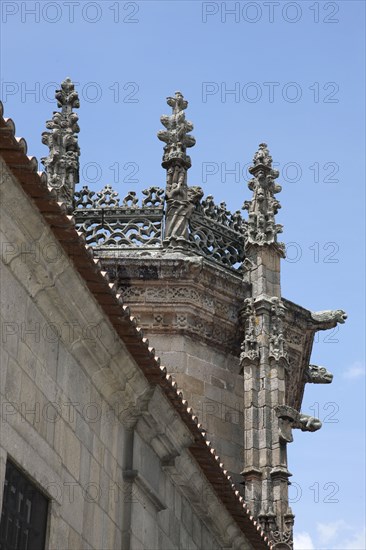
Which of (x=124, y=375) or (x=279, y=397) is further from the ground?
(x=279, y=397)

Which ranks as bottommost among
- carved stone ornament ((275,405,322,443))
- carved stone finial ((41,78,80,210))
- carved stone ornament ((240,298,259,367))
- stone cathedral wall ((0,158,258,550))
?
stone cathedral wall ((0,158,258,550))

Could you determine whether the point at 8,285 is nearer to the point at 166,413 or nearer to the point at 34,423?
the point at 34,423

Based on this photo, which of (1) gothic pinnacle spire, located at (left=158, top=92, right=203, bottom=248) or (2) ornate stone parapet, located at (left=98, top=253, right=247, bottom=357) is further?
(1) gothic pinnacle spire, located at (left=158, top=92, right=203, bottom=248)

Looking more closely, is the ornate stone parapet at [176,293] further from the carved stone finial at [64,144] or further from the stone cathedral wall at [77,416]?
the stone cathedral wall at [77,416]

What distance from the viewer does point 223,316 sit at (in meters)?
19.2

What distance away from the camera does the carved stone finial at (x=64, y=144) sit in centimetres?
1956

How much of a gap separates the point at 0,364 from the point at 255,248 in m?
10.9

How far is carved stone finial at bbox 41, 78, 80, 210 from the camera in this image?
19.6m

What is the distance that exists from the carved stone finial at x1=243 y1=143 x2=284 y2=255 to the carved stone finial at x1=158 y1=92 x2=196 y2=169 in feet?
3.70

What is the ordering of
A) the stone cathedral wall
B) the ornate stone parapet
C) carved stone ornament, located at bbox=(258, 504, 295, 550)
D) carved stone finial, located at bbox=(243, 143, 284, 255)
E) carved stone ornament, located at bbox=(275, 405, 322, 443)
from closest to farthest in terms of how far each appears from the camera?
the stone cathedral wall → carved stone ornament, located at bbox=(258, 504, 295, 550) → carved stone ornament, located at bbox=(275, 405, 322, 443) → the ornate stone parapet → carved stone finial, located at bbox=(243, 143, 284, 255)

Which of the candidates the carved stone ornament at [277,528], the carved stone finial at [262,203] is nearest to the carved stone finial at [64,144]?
the carved stone finial at [262,203]

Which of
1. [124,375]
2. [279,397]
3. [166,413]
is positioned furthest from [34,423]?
[279,397]

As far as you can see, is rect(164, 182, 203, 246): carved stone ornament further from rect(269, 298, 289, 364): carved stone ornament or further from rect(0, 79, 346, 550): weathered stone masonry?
rect(269, 298, 289, 364): carved stone ornament

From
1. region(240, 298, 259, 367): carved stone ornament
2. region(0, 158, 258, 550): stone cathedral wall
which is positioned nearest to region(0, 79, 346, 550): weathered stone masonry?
region(240, 298, 259, 367): carved stone ornament
